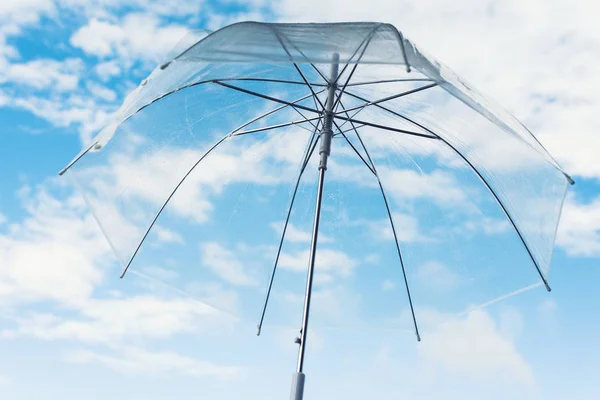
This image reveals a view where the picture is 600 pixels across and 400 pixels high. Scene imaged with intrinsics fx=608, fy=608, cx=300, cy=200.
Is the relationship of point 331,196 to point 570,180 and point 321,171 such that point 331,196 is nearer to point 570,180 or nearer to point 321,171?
point 321,171

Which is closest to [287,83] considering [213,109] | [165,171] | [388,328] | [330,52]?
[213,109]

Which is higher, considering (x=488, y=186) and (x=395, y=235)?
(x=488, y=186)

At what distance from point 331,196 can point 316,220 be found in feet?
3.34

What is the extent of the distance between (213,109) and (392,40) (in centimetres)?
198

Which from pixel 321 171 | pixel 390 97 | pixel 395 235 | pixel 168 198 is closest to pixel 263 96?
pixel 321 171

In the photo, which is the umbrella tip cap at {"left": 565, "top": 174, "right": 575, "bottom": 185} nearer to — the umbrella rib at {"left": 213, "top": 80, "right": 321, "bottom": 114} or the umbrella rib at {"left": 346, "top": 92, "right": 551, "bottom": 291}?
the umbrella rib at {"left": 346, "top": 92, "right": 551, "bottom": 291}

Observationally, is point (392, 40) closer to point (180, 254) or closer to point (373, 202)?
point (373, 202)

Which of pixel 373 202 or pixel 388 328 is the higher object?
pixel 373 202

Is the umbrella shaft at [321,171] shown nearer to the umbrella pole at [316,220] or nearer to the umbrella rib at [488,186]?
the umbrella pole at [316,220]

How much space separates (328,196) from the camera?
16.1ft

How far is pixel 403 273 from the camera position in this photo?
4.77 meters

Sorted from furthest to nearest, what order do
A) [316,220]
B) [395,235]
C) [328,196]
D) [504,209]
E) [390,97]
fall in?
[328,196], [395,235], [504,209], [390,97], [316,220]

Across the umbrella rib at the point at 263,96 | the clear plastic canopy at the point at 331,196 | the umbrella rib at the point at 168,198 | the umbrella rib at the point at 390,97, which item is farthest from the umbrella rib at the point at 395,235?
the umbrella rib at the point at 168,198

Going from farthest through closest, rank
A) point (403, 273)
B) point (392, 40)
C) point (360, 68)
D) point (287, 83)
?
point (403, 273) → point (287, 83) → point (360, 68) → point (392, 40)
